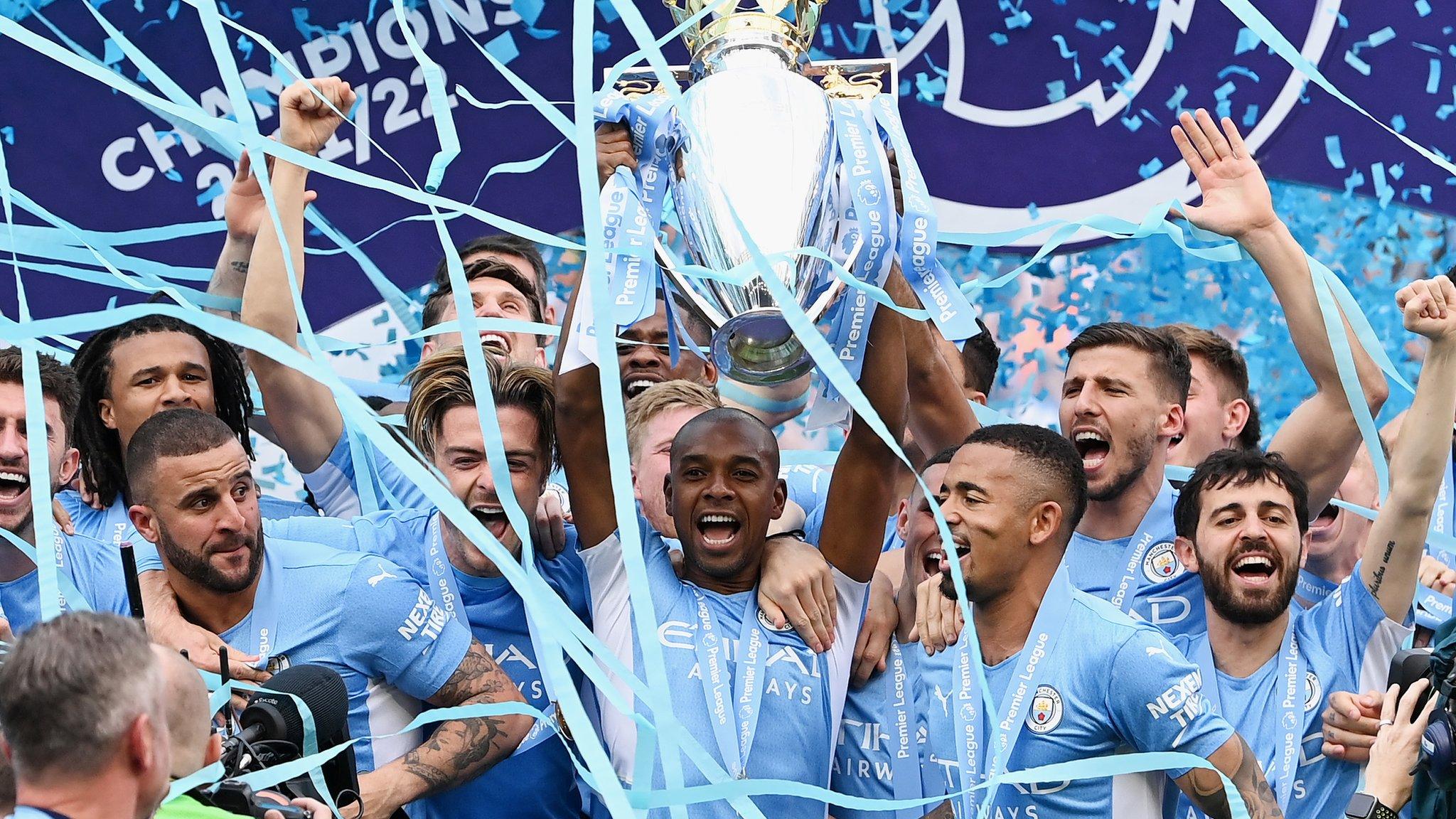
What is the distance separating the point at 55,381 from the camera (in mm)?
3732

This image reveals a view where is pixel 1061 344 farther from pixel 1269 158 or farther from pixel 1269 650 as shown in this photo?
pixel 1269 650

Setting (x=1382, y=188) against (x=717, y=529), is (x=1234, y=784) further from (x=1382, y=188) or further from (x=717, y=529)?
(x=1382, y=188)

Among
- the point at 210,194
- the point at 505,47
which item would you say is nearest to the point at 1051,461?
the point at 505,47

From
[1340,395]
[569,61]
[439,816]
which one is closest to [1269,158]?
[1340,395]

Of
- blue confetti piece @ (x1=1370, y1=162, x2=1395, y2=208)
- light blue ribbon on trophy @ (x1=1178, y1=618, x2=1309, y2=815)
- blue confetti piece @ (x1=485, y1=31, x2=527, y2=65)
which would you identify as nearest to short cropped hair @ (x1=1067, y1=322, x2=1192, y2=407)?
light blue ribbon on trophy @ (x1=1178, y1=618, x2=1309, y2=815)

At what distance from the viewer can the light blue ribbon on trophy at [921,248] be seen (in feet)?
10.1

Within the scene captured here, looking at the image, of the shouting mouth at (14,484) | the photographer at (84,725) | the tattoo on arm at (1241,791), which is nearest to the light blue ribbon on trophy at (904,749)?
the tattoo on arm at (1241,791)

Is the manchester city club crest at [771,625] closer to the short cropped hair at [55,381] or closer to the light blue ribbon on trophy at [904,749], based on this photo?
the light blue ribbon on trophy at [904,749]

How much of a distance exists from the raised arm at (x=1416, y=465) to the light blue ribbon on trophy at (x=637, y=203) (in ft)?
4.53

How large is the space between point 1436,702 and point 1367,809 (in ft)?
0.71

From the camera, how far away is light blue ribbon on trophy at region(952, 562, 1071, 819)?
10.5 feet

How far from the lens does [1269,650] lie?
3.46m

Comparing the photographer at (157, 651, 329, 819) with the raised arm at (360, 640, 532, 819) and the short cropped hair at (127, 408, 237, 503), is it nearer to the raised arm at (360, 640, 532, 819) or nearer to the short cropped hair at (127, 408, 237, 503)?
the raised arm at (360, 640, 532, 819)

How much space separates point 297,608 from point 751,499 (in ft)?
2.75
